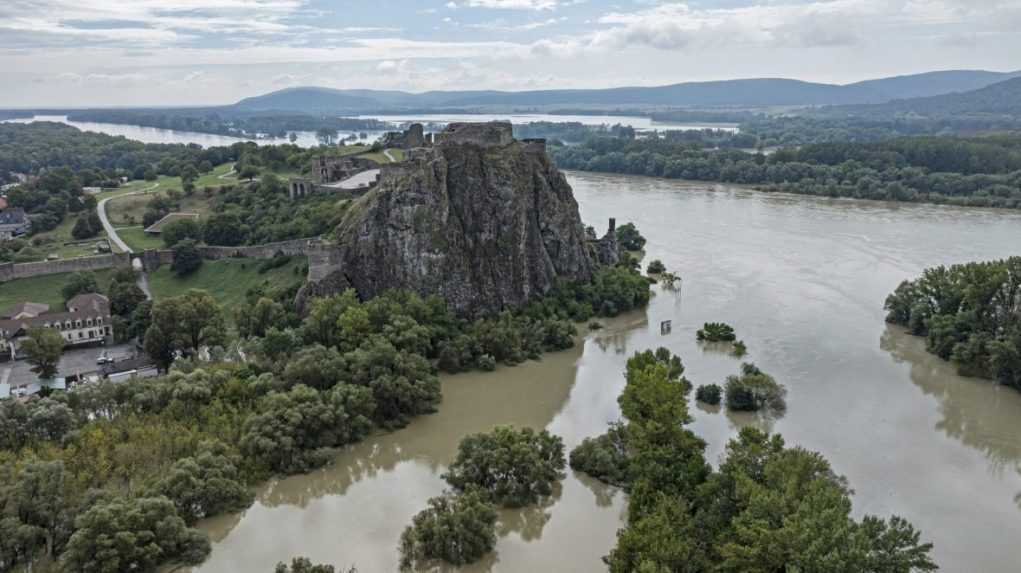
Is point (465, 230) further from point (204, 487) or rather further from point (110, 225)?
point (110, 225)

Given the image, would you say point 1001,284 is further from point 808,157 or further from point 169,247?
point 808,157

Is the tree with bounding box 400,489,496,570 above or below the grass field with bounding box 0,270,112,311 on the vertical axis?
below

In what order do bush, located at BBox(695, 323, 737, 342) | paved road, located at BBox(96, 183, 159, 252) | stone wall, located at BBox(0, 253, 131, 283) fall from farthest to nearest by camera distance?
1. paved road, located at BBox(96, 183, 159, 252)
2. stone wall, located at BBox(0, 253, 131, 283)
3. bush, located at BBox(695, 323, 737, 342)

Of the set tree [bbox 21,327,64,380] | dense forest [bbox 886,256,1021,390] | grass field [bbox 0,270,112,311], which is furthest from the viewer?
grass field [bbox 0,270,112,311]

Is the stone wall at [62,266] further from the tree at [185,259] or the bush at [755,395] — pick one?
the bush at [755,395]

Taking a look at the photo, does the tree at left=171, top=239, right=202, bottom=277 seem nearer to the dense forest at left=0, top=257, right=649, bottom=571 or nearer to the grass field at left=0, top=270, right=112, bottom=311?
the grass field at left=0, top=270, right=112, bottom=311

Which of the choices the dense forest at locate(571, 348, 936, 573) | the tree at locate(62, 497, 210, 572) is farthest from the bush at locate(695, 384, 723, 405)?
the tree at locate(62, 497, 210, 572)

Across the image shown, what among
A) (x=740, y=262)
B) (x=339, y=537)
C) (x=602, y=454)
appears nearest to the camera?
(x=339, y=537)

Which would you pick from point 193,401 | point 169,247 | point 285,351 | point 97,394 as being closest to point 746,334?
point 285,351
